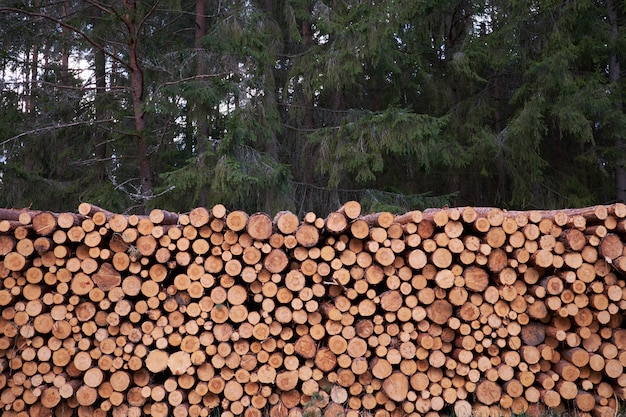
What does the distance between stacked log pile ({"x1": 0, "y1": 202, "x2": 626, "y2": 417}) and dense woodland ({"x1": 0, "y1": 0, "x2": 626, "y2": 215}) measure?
362 cm

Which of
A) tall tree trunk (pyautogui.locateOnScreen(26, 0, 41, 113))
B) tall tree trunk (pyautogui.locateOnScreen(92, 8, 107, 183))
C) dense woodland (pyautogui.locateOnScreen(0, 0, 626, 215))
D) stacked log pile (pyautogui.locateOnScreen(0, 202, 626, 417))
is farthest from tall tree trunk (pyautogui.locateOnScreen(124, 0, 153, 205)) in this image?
stacked log pile (pyautogui.locateOnScreen(0, 202, 626, 417))

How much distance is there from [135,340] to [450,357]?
2.58 metres

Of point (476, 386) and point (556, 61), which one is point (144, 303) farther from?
point (556, 61)

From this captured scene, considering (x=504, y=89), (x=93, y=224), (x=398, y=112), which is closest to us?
(x=93, y=224)

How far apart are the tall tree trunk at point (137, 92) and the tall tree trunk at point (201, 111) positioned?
2.91 ft

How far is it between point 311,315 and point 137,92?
5704 millimetres

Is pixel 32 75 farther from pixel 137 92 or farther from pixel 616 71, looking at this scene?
pixel 616 71

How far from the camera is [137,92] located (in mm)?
8055

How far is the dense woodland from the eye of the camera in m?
8.29

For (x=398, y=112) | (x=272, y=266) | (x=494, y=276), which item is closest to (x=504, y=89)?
(x=398, y=112)

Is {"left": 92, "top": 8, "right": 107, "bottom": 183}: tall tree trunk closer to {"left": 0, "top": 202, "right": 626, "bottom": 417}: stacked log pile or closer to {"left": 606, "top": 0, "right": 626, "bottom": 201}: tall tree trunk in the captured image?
{"left": 0, "top": 202, "right": 626, "bottom": 417}: stacked log pile

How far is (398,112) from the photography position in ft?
28.0

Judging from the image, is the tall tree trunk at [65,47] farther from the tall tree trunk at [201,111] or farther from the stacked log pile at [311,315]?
the stacked log pile at [311,315]

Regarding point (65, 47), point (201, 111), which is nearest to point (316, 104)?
point (201, 111)
